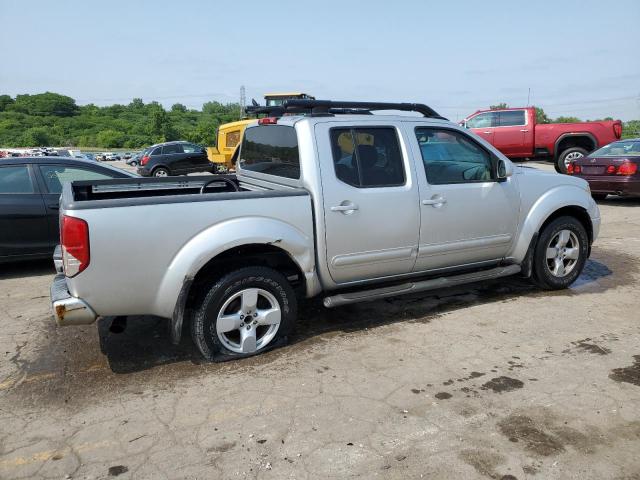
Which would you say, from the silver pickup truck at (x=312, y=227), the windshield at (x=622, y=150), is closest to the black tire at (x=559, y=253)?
the silver pickup truck at (x=312, y=227)

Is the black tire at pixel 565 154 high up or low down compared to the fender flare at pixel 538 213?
up

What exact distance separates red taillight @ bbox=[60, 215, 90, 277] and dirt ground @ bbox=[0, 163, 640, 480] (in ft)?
2.84

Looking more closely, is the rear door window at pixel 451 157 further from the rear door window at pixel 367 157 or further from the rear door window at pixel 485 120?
the rear door window at pixel 485 120

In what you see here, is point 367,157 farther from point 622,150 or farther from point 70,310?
point 622,150

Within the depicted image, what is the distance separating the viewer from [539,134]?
51.0ft

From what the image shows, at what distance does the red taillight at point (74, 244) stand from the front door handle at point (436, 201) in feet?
8.61

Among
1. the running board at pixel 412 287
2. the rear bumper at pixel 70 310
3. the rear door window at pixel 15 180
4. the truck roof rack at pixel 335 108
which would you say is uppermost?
the truck roof rack at pixel 335 108

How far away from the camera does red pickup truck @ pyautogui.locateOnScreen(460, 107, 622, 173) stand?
48.7 ft

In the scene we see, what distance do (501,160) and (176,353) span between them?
3323 millimetres

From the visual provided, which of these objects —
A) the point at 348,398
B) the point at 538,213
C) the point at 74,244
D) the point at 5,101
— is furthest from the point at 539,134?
the point at 5,101

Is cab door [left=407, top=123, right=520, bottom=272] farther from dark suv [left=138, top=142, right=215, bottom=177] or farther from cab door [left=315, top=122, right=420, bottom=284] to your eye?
dark suv [left=138, top=142, right=215, bottom=177]

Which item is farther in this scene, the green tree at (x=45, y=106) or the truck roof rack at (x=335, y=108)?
the green tree at (x=45, y=106)

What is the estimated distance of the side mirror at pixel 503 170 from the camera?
470 centimetres

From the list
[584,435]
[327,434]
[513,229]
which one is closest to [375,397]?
[327,434]
